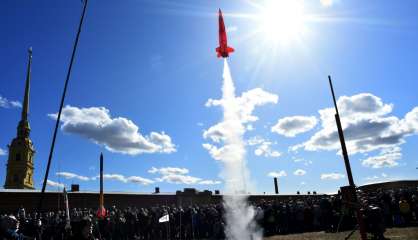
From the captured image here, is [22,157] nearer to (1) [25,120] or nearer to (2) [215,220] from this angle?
(1) [25,120]

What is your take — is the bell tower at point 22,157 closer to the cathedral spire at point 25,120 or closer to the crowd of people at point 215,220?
the cathedral spire at point 25,120

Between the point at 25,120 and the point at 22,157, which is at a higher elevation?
the point at 25,120

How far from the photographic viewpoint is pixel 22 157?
86375mm

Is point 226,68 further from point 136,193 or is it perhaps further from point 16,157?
point 16,157

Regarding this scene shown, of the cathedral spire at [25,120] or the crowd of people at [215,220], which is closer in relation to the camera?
the crowd of people at [215,220]

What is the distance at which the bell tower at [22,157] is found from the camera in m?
84.9

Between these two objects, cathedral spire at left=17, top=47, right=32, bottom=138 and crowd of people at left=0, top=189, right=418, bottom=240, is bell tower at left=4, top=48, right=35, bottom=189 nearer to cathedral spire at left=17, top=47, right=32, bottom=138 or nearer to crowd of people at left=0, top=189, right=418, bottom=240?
cathedral spire at left=17, top=47, right=32, bottom=138

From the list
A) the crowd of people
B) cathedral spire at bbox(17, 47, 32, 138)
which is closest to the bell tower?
cathedral spire at bbox(17, 47, 32, 138)

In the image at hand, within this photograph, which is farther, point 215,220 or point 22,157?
point 22,157

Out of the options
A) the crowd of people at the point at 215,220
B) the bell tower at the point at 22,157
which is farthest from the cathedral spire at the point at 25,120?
the crowd of people at the point at 215,220

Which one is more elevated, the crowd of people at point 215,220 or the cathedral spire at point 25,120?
the cathedral spire at point 25,120

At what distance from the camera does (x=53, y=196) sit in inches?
1358

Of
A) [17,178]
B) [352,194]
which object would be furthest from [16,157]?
[352,194]

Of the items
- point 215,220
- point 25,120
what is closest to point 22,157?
point 25,120
